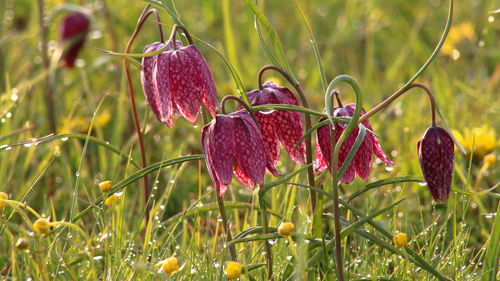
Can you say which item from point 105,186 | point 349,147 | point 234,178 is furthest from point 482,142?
point 105,186

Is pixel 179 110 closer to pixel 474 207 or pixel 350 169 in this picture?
pixel 350 169

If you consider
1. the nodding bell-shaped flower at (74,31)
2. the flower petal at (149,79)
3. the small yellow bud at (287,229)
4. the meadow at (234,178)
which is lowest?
the meadow at (234,178)

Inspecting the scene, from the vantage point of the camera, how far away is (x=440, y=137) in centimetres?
112

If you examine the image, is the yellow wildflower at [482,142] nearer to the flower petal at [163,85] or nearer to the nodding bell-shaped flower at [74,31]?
the flower petal at [163,85]

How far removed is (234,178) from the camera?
188 cm

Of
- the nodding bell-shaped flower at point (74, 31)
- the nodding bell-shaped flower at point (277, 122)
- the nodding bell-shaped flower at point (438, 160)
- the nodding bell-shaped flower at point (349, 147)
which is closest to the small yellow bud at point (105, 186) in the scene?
the nodding bell-shaped flower at point (277, 122)

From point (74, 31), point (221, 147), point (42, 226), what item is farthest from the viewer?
point (74, 31)

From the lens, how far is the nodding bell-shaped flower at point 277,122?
4.00ft

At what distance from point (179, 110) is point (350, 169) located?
1.12 feet

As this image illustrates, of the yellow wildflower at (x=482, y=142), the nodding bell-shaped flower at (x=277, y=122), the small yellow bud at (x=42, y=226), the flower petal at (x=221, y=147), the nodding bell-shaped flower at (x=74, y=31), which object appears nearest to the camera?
the small yellow bud at (x=42, y=226)

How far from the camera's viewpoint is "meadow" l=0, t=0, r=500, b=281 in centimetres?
117

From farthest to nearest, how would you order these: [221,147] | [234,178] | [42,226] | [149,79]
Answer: [234,178] → [149,79] → [221,147] → [42,226]

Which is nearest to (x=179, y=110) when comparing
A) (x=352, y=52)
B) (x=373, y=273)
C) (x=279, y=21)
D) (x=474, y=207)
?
(x=373, y=273)

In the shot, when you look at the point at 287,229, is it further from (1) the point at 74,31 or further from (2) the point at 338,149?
(1) the point at 74,31
